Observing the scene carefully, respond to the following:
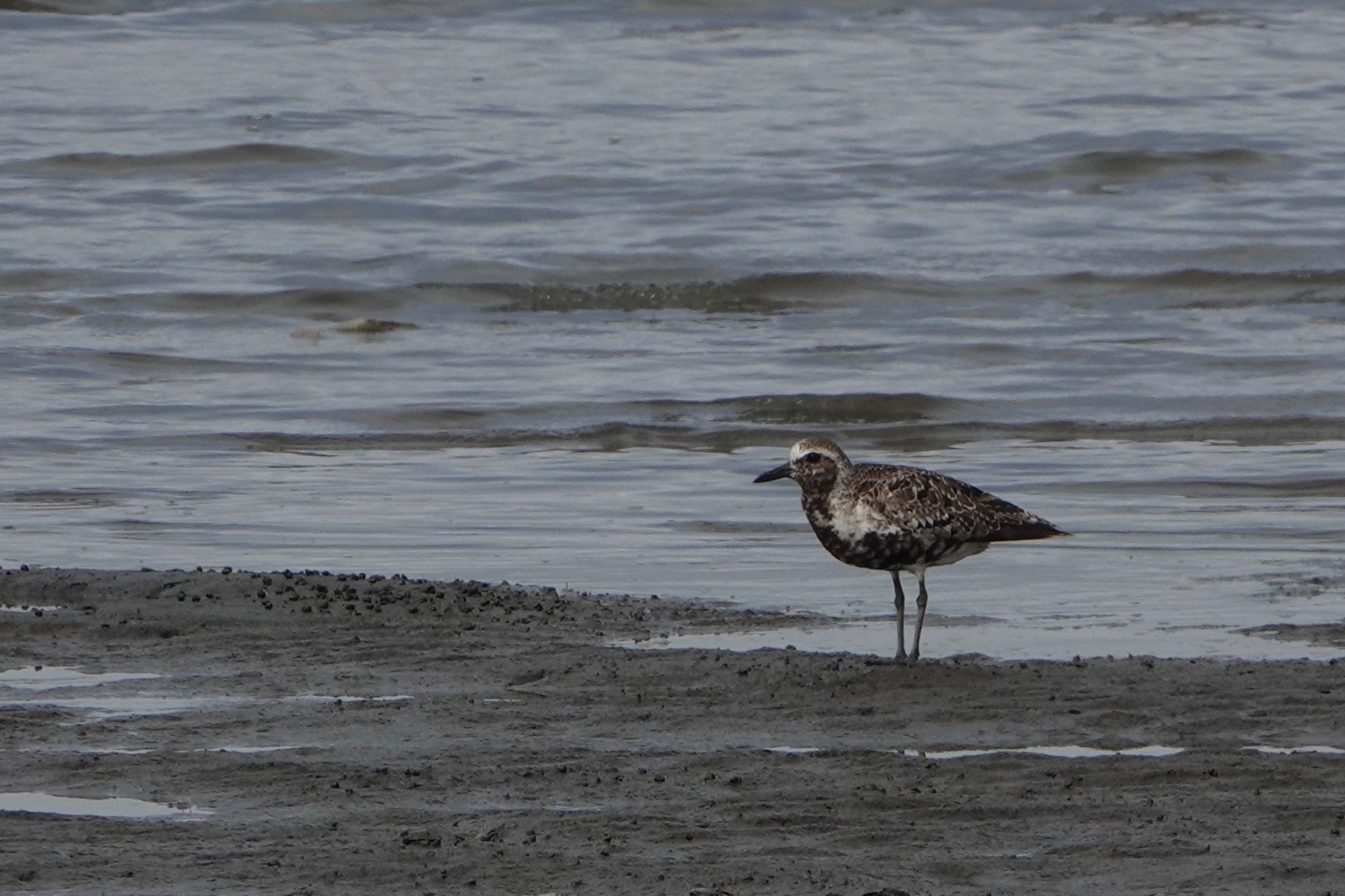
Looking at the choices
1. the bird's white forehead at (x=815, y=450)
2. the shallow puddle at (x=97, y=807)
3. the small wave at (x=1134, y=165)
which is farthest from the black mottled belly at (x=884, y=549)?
the small wave at (x=1134, y=165)

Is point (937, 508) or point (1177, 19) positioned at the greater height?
point (1177, 19)

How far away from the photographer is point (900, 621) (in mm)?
7875

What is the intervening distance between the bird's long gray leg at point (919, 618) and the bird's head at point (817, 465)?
1.51 ft

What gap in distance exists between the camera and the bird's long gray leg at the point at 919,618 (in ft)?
25.0

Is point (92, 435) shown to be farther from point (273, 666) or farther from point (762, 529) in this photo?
point (273, 666)

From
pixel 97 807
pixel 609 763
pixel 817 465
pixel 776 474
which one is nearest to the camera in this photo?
pixel 97 807

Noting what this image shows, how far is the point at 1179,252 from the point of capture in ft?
65.2

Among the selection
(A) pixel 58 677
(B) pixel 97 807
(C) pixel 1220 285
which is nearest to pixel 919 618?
(A) pixel 58 677

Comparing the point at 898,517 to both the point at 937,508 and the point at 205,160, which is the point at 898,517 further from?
the point at 205,160

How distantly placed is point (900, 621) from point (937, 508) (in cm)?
43

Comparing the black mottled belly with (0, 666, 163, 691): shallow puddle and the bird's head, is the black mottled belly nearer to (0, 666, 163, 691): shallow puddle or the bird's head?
the bird's head

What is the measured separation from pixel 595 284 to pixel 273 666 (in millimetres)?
11719

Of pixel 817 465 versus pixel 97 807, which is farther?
pixel 817 465

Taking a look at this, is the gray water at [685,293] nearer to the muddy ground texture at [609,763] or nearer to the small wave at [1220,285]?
the small wave at [1220,285]
